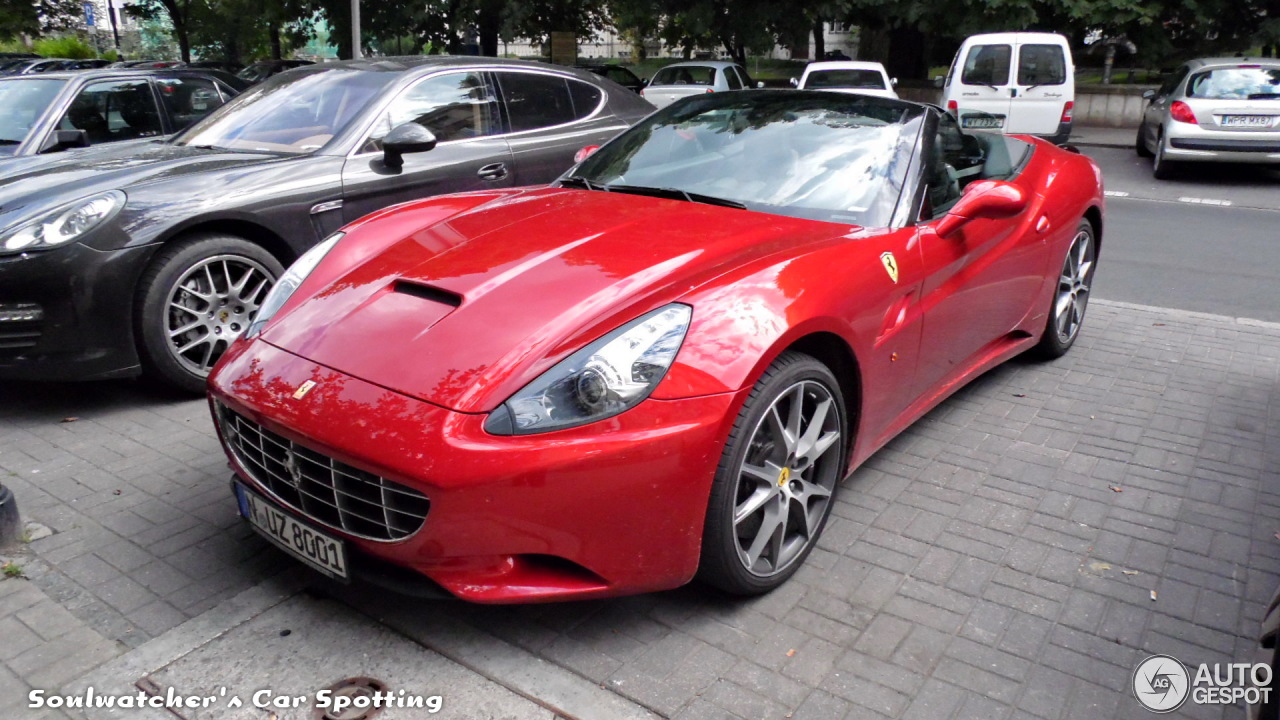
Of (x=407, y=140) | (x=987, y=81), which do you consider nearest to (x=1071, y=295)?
(x=407, y=140)

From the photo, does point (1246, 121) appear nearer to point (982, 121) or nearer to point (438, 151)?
point (982, 121)

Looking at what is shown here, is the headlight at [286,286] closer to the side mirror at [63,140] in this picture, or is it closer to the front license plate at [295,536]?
the front license plate at [295,536]

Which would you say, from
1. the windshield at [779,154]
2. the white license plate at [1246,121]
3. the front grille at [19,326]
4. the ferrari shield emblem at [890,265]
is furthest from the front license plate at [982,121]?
the front grille at [19,326]

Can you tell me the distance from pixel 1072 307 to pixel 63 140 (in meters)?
6.35

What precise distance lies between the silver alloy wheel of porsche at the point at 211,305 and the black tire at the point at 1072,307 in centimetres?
398

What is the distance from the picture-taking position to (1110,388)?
195 inches

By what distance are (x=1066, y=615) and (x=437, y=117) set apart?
427cm

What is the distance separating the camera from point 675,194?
147 inches

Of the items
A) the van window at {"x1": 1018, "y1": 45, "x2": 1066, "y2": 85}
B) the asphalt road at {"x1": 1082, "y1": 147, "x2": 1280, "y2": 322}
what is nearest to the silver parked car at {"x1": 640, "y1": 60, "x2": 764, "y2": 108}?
the van window at {"x1": 1018, "y1": 45, "x2": 1066, "y2": 85}

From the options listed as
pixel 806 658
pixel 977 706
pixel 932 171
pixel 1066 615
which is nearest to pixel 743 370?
pixel 806 658

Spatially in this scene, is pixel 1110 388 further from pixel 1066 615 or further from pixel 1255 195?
pixel 1255 195

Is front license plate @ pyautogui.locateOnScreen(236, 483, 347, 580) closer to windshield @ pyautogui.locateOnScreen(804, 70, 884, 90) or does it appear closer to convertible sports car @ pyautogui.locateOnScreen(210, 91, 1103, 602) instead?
convertible sports car @ pyautogui.locateOnScreen(210, 91, 1103, 602)

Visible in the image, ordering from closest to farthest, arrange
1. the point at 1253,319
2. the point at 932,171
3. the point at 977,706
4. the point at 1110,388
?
the point at 977,706, the point at 932,171, the point at 1110,388, the point at 1253,319

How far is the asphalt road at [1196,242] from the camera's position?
706 cm
